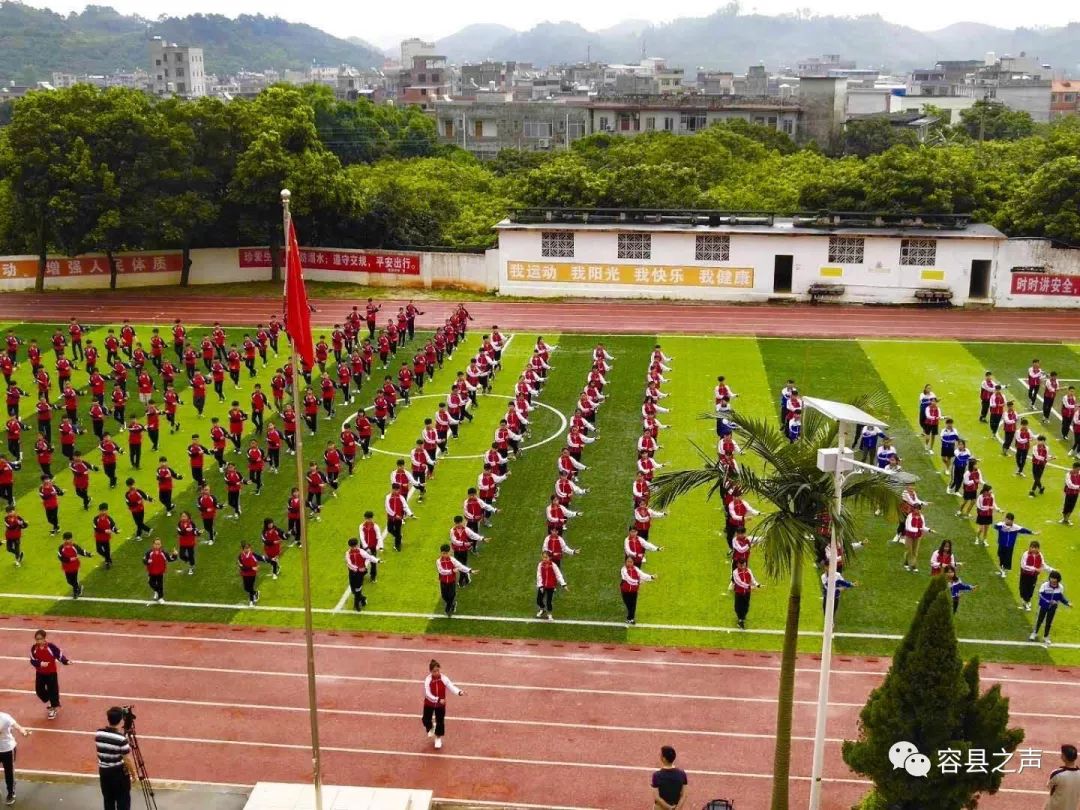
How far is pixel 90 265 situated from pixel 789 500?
3812 centimetres

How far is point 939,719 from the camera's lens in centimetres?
1022

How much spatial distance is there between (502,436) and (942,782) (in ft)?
44.0

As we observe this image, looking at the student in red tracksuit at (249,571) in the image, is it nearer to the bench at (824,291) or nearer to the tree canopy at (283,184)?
the bench at (824,291)

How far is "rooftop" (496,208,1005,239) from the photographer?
125ft

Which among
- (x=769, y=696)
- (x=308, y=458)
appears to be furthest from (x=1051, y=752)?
(x=308, y=458)

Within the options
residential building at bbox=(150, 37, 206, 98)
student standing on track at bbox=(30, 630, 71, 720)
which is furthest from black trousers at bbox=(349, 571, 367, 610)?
residential building at bbox=(150, 37, 206, 98)

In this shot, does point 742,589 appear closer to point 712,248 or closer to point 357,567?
point 357,567

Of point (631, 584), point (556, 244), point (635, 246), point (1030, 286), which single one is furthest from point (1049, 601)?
point (556, 244)

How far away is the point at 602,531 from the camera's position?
66.4 ft

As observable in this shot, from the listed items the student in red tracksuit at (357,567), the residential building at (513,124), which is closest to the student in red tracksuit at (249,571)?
the student in red tracksuit at (357,567)

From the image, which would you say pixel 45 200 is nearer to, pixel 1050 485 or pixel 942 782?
pixel 1050 485

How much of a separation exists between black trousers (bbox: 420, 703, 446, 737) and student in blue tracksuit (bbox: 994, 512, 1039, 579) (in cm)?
943

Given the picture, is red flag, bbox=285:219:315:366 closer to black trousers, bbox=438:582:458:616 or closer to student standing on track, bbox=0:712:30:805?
student standing on track, bbox=0:712:30:805

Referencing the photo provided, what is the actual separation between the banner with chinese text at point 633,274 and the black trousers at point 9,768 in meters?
29.5
